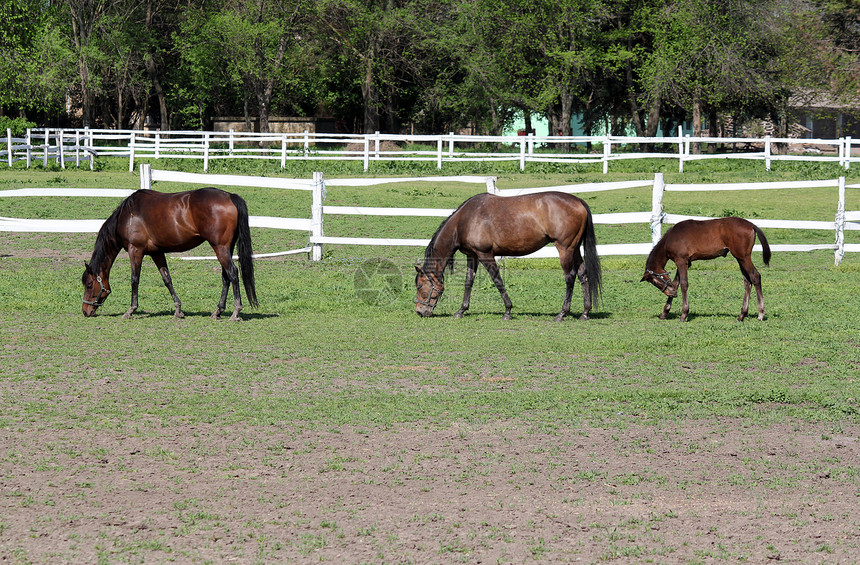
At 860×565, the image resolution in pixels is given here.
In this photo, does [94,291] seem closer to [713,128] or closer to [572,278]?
[572,278]

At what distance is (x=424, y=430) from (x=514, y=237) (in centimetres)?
483

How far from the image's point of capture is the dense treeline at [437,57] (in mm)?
43625

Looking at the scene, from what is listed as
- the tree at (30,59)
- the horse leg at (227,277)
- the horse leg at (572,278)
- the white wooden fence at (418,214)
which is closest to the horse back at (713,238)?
the horse leg at (572,278)

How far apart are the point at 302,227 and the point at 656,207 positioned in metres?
5.64

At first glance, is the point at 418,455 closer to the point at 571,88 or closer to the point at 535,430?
the point at 535,430

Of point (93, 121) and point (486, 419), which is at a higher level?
point (93, 121)

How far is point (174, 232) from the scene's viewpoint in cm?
1080

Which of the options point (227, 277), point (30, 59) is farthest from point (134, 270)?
point (30, 59)

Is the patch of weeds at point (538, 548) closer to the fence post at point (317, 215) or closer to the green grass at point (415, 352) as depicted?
the green grass at point (415, 352)

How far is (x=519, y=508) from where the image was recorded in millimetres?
5039

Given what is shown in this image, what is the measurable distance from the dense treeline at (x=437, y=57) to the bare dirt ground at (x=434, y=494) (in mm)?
39503

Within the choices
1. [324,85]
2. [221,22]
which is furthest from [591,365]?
[324,85]

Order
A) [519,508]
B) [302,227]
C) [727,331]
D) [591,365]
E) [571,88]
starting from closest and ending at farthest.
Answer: [519,508] → [591,365] → [727,331] → [302,227] → [571,88]

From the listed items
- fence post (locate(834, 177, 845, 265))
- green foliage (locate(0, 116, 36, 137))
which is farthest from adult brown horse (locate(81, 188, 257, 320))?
green foliage (locate(0, 116, 36, 137))
